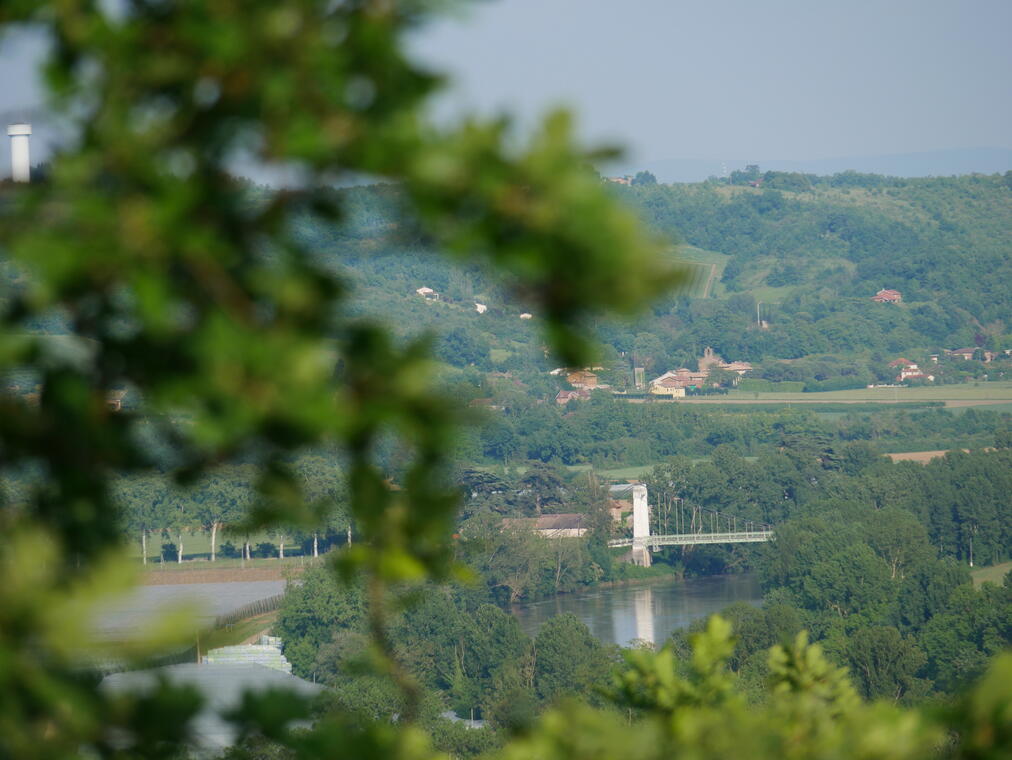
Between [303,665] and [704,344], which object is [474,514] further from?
[704,344]

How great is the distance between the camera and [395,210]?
126 centimetres

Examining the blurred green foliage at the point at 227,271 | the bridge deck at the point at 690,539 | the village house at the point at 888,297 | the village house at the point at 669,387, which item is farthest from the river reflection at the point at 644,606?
the village house at the point at 888,297

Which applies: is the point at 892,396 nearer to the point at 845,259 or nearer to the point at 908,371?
the point at 908,371

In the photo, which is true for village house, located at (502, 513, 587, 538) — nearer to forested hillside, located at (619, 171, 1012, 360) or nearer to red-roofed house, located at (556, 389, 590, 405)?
red-roofed house, located at (556, 389, 590, 405)

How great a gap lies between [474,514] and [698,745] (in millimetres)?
52092

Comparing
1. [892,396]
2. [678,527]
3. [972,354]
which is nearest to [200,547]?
[678,527]

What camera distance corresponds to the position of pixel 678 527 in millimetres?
58250

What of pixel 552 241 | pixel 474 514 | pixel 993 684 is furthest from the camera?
pixel 474 514

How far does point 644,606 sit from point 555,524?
881 cm

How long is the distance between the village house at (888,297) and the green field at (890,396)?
15.5 metres

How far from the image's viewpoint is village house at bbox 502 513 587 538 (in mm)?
53312

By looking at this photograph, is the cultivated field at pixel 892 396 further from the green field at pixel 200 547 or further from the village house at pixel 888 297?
the green field at pixel 200 547

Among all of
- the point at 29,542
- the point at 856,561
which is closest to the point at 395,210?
the point at 29,542

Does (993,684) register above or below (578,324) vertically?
below
